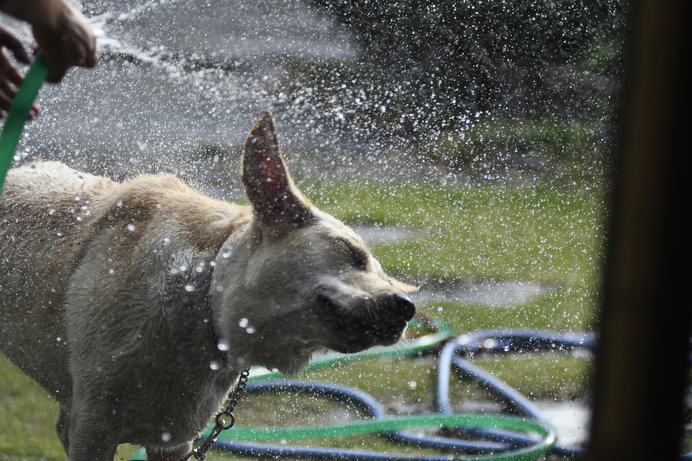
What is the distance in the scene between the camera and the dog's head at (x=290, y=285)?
194 cm

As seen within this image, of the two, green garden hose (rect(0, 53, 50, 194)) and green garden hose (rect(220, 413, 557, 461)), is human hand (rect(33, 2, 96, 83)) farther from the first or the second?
green garden hose (rect(220, 413, 557, 461))

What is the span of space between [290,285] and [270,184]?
11.6 inches

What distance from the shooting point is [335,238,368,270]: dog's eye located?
6.72 ft

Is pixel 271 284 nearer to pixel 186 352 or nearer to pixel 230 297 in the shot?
pixel 230 297

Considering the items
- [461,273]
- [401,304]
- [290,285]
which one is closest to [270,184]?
[290,285]

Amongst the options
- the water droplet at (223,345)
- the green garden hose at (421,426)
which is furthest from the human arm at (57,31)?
the green garden hose at (421,426)

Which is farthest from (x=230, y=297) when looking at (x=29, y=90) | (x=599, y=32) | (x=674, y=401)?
(x=599, y=32)

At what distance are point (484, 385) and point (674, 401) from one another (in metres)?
3.93

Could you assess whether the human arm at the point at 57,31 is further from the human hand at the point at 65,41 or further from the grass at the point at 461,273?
the grass at the point at 461,273

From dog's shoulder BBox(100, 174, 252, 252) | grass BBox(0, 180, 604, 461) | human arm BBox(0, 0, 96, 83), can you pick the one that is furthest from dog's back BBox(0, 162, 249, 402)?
grass BBox(0, 180, 604, 461)

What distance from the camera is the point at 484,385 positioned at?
442 cm

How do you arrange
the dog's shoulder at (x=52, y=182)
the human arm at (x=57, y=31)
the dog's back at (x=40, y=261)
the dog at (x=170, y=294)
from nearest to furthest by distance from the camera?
the human arm at (x=57, y=31) < the dog at (x=170, y=294) < the dog's back at (x=40, y=261) < the dog's shoulder at (x=52, y=182)

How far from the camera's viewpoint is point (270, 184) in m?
2.13

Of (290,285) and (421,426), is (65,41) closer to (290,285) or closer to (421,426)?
(290,285)
